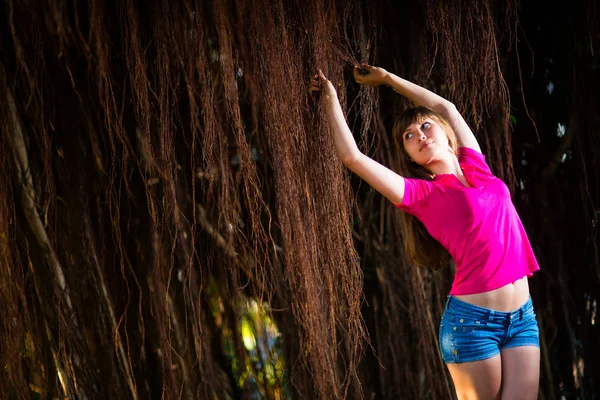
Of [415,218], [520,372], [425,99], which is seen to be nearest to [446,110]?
[425,99]

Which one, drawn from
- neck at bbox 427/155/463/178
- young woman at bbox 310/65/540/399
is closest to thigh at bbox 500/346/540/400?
young woman at bbox 310/65/540/399

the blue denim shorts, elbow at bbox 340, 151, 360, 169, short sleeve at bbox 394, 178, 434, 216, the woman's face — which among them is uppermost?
the woman's face

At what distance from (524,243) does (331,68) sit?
0.67 m

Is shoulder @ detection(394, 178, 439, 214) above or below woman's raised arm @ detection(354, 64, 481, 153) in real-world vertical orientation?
below

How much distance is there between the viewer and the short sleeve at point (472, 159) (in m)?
1.71

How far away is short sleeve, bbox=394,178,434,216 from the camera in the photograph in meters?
1.62

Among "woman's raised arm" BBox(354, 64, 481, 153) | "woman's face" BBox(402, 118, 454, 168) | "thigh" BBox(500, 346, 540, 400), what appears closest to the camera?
"thigh" BBox(500, 346, 540, 400)

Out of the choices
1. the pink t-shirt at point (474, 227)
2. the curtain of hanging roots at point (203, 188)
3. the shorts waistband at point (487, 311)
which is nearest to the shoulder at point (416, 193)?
the pink t-shirt at point (474, 227)

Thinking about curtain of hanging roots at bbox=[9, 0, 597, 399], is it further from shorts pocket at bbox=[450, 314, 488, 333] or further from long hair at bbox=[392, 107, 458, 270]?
shorts pocket at bbox=[450, 314, 488, 333]

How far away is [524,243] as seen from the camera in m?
1.65

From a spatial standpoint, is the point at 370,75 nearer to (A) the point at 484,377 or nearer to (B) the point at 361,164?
(B) the point at 361,164

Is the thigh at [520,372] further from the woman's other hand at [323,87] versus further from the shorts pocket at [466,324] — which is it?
the woman's other hand at [323,87]

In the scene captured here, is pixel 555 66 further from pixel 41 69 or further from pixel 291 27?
pixel 41 69

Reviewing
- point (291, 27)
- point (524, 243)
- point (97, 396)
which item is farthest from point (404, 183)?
point (97, 396)
